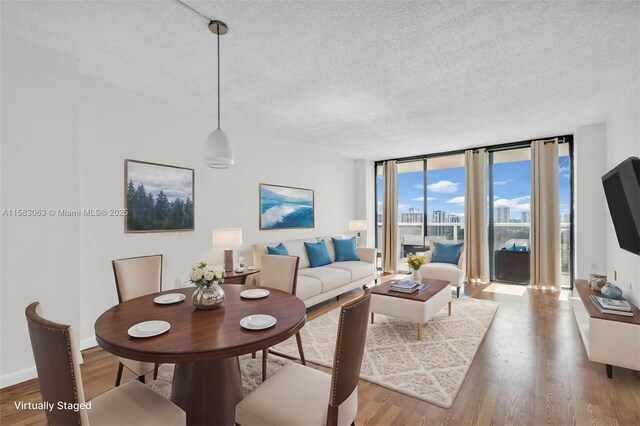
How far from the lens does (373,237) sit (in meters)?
7.53

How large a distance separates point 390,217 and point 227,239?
4.31 metres

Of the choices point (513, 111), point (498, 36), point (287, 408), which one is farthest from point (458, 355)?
point (513, 111)

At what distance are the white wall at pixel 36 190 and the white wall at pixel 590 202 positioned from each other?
250 inches

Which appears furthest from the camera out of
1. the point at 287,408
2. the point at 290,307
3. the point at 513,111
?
the point at 513,111

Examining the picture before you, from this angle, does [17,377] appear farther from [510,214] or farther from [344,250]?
[510,214]

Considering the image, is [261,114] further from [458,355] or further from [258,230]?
[458,355]

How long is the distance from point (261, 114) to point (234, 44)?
1.64 meters

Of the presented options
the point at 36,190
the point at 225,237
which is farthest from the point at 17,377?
the point at 225,237

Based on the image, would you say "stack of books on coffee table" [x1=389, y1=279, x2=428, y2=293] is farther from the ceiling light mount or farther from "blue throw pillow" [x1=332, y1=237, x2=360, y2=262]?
the ceiling light mount

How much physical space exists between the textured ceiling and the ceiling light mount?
50 millimetres

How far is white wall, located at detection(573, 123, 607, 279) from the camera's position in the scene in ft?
14.4

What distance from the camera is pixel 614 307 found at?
2.65 m

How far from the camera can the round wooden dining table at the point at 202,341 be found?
1.39 meters

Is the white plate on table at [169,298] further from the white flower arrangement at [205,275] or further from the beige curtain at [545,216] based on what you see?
the beige curtain at [545,216]
